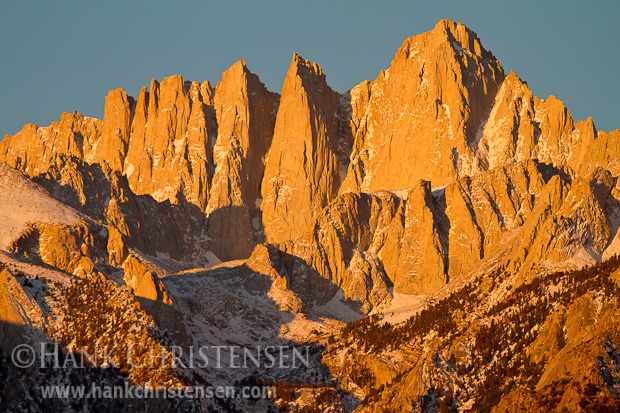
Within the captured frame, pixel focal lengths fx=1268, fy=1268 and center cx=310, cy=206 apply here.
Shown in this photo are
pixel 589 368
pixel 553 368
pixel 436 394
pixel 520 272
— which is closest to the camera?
pixel 589 368

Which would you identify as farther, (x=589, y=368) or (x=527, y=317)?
(x=527, y=317)

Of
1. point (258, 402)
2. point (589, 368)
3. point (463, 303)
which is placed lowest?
point (589, 368)

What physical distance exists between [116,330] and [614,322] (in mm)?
76930

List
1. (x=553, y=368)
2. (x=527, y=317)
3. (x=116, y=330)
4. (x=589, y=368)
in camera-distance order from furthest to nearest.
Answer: (x=116, y=330), (x=527, y=317), (x=553, y=368), (x=589, y=368)

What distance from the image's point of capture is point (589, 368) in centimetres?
10831

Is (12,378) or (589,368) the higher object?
(12,378)

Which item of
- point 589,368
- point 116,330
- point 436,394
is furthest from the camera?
point 116,330

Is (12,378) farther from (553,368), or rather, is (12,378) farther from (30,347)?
(553,368)

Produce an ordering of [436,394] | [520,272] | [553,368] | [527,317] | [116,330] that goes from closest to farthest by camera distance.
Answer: [553,368]
[436,394]
[527,317]
[116,330]
[520,272]

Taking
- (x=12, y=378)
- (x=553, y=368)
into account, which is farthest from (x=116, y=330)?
(x=553, y=368)

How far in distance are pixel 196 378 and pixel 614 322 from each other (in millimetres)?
72466

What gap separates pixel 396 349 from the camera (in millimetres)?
178250

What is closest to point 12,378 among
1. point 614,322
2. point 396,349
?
point 396,349

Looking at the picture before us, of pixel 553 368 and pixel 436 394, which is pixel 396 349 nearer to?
pixel 436 394
